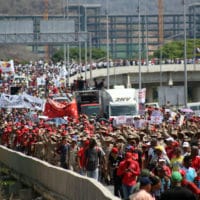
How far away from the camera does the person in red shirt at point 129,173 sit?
750 inches

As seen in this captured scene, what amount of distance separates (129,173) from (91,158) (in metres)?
Result: 4.60

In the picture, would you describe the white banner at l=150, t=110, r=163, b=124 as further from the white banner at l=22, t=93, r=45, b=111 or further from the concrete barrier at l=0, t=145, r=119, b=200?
the white banner at l=22, t=93, r=45, b=111

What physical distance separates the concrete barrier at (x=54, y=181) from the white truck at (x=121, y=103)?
18536mm

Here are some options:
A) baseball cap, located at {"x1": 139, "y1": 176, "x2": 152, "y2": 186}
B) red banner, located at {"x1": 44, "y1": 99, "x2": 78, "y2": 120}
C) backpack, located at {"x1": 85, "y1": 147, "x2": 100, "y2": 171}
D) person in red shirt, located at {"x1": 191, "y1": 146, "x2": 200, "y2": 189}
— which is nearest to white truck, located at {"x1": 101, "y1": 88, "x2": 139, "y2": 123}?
red banner, located at {"x1": 44, "y1": 99, "x2": 78, "y2": 120}

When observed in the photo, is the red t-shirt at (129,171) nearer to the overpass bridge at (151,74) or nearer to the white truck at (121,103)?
the white truck at (121,103)

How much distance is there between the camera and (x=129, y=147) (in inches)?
819

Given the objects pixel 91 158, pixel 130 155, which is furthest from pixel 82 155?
pixel 130 155

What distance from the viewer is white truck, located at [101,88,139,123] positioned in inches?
1997

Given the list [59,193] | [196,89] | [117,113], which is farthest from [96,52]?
[59,193]

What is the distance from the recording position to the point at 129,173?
1914 cm

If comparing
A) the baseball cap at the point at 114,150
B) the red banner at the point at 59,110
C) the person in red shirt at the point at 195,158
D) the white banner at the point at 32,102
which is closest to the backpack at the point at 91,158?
the baseball cap at the point at 114,150

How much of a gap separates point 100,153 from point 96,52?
157814 millimetres

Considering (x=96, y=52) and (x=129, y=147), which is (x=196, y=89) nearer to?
(x=96, y=52)

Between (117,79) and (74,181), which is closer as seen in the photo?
(74,181)
